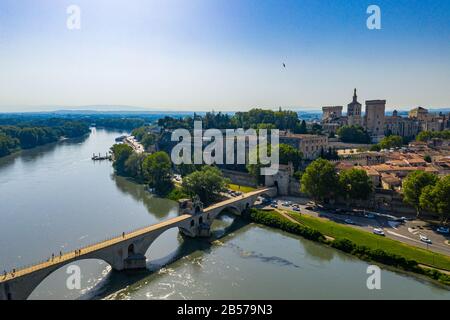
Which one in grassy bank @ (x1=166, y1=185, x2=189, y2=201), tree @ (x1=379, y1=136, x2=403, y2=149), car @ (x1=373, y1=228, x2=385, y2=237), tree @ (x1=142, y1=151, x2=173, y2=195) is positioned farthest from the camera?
tree @ (x1=379, y1=136, x2=403, y2=149)

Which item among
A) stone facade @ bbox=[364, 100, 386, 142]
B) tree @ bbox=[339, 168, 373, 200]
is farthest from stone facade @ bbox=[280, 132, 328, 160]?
stone facade @ bbox=[364, 100, 386, 142]

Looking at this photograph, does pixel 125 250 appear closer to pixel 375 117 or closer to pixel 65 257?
pixel 65 257

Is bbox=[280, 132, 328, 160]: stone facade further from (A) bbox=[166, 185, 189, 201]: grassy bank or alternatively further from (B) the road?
(A) bbox=[166, 185, 189, 201]: grassy bank

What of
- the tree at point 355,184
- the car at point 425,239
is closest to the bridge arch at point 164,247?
the tree at point 355,184

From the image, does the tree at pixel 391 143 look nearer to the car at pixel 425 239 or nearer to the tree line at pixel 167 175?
the tree line at pixel 167 175
